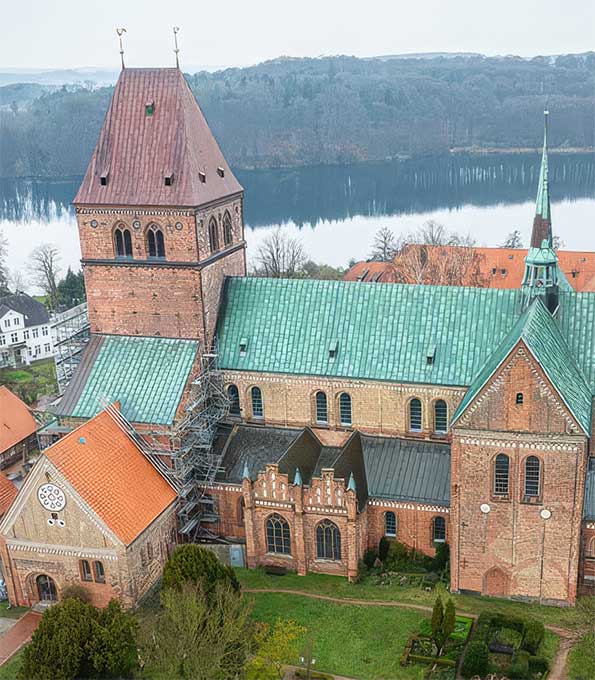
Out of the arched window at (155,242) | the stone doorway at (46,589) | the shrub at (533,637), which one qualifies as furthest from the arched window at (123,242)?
the shrub at (533,637)

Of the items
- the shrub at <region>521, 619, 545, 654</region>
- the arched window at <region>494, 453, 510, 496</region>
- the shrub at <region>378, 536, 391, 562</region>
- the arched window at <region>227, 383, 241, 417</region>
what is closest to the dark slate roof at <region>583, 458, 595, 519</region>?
the arched window at <region>494, 453, 510, 496</region>

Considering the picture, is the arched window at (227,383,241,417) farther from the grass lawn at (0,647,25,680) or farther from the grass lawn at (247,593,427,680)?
the grass lawn at (0,647,25,680)

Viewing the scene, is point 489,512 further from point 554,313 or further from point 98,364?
point 98,364

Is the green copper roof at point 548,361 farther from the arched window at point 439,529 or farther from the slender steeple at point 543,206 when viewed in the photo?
the slender steeple at point 543,206

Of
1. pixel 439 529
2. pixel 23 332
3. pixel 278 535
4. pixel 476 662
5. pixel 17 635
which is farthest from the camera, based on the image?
pixel 23 332

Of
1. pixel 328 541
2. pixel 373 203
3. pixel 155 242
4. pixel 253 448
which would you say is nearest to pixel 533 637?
pixel 328 541

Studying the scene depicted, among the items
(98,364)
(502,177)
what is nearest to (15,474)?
(98,364)

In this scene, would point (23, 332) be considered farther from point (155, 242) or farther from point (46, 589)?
point (46, 589)
